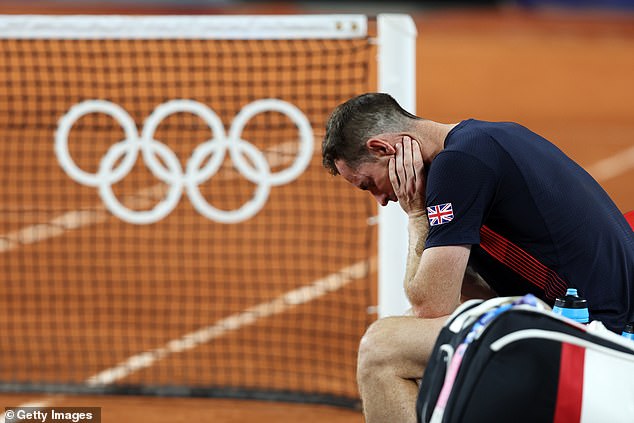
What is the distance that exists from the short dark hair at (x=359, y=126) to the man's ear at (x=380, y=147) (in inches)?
0.8

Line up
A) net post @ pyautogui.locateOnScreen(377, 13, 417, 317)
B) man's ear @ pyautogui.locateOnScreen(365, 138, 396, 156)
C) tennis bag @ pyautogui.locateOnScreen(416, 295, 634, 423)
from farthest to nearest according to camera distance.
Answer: net post @ pyautogui.locateOnScreen(377, 13, 417, 317) → man's ear @ pyautogui.locateOnScreen(365, 138, 396, 156) → tennis bag @ pyautogui.locateOnScreen(416, 295, 634, 423)

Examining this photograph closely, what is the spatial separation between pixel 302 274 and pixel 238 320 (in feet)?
3.63

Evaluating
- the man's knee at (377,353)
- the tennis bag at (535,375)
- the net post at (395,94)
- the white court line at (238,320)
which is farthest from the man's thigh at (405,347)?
the white court line at (238,320)

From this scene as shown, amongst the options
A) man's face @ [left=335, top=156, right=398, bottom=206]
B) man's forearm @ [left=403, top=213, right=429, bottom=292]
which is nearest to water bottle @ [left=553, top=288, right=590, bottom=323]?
man's forearm @ [left=403, top=213, right=429, bottom=292]

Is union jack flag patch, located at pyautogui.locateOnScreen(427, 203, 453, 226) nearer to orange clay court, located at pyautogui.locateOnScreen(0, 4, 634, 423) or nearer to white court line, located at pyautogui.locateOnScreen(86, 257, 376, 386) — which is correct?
orange clay court, located at pyautogui.locateOnScreen(0, 4, 634, 423)

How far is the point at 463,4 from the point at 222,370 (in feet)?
46.7

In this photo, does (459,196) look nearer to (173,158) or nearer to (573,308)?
(573,308)

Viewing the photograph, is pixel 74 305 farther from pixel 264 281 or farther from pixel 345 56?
pixel 345 56

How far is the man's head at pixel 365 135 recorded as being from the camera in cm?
417

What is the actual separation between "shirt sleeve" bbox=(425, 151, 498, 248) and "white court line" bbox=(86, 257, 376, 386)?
353cm

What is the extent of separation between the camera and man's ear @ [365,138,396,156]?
4.16m

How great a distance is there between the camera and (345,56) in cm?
1204

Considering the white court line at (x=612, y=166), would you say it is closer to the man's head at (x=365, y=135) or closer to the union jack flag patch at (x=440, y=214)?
the man's head at (x=365, y=135)

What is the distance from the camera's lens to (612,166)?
13102mm
